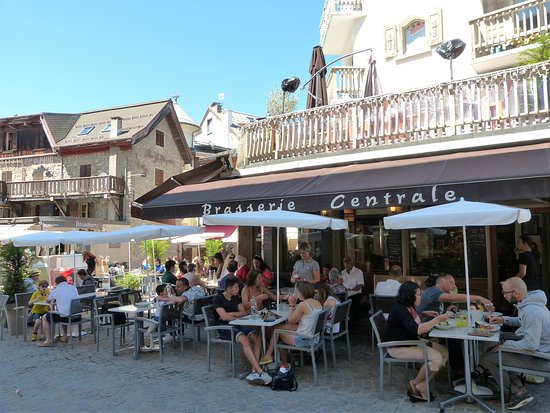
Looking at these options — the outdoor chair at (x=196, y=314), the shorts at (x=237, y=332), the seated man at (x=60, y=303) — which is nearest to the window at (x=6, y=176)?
the seated man at (x=60, y=303)

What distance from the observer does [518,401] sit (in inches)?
180

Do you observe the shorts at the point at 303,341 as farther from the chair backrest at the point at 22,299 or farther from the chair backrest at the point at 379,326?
the chair backrest at the point at 22,299

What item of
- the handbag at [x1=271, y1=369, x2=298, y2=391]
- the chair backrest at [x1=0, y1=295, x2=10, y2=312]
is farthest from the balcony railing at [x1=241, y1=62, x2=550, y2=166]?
the chair backrest at [x1=0, y1=295, x2=10, y2=312]

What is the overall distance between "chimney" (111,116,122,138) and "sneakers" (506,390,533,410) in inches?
1168

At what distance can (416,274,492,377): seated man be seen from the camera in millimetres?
5453

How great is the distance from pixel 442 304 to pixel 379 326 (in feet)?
5.03

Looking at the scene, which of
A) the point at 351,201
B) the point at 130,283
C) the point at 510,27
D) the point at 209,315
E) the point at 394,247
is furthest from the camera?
the point at 130,283

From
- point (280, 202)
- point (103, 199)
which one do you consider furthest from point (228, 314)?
point (103, 199)

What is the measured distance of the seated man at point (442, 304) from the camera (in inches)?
215

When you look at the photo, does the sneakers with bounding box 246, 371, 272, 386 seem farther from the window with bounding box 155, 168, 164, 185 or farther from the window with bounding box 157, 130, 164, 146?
the window with bounding box 157, 130, 164, 146

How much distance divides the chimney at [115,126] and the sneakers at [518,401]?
29657 mm

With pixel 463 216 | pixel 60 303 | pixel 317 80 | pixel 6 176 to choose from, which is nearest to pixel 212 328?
pixel 60 303

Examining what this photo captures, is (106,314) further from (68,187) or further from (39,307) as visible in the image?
(68,187)

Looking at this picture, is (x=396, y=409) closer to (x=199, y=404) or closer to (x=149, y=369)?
(x=199, y=404)
